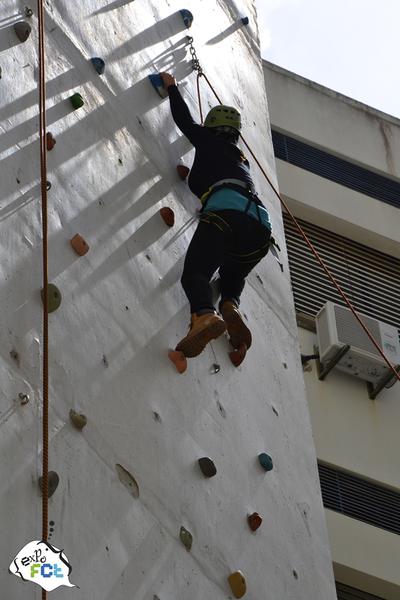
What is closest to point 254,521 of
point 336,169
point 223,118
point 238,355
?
point 238,355

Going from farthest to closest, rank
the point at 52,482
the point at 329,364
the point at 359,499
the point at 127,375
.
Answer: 1. the point at 329,364
2. the point at 359,499
3. the point at 127,375
4. the point at 52,482

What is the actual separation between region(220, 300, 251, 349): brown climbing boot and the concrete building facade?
1814mm

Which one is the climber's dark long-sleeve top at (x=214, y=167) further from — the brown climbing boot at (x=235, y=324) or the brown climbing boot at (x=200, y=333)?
the brown climbing boot at (x=200, y=333)

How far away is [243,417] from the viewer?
517 cm

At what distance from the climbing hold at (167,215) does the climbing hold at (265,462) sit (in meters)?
0.99

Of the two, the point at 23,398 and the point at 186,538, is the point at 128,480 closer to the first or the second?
the point at 186,538

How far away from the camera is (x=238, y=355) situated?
5293 mm

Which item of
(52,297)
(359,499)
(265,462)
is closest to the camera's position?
(52,297)

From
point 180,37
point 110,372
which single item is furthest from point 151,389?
point 180,37

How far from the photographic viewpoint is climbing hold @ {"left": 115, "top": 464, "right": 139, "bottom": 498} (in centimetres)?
430

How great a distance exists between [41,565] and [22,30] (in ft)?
7.36

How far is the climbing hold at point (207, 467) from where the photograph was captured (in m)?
4.72

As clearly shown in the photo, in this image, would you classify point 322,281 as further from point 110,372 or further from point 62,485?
point 62,485

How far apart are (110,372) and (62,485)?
0.62m
